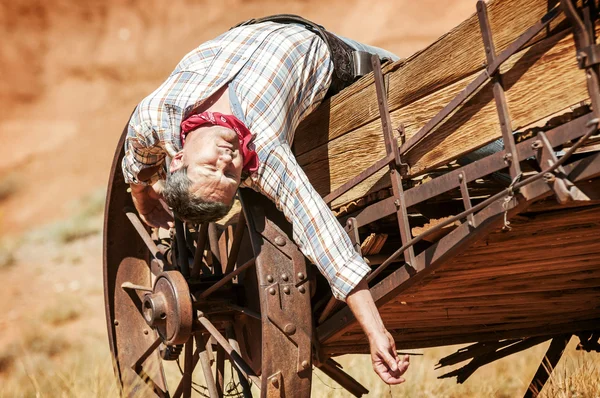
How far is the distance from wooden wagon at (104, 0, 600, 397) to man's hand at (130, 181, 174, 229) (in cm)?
17

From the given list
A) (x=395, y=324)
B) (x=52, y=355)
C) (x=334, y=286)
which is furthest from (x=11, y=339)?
(x=334, y=286)

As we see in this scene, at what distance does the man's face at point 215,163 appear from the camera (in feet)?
9.30

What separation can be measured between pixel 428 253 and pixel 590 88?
932 mm

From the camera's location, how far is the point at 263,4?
18.4 meters

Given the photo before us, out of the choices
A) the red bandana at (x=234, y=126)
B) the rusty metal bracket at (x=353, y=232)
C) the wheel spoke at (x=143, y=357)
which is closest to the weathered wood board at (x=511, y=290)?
the rusty metal bracket at (x=353, y=232)

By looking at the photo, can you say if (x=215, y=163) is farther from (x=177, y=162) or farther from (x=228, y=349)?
(x=228, y=349)

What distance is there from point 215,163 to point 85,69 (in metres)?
18.0

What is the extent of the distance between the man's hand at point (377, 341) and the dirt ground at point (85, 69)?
12939mm

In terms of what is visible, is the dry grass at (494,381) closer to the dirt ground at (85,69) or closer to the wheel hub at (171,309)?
the wheel hub at (171,309)

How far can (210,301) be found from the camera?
3.45m

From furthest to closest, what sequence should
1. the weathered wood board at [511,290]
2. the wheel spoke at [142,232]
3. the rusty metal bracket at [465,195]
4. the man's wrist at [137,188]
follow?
the wheel spoke at [142,232] < the man's wrist at [137,188] < the weathered wood board at [511,290] < the rusty metal bracket at [465,195]

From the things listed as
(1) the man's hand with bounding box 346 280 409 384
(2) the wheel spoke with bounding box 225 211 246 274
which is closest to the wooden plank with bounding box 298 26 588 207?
(2) the wheel spoke with bounding box 225 211 246 274

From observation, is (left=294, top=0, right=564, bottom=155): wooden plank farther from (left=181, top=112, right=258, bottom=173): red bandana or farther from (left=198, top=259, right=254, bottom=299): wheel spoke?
(left=198, top=259, right=254, bottom=299): wheel spoke

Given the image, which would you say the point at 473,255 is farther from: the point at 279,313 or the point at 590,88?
the point at 590,88
